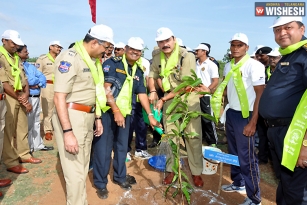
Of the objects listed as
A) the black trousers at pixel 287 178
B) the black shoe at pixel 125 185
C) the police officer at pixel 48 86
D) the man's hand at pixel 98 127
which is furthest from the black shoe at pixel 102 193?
the police officer at pixel 48 86

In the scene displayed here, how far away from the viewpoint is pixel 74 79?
263 centimetres

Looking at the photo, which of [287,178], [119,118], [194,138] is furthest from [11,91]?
[287,178]

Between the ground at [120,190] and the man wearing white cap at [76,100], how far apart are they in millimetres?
885

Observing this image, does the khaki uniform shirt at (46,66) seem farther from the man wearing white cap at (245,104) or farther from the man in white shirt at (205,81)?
the man wearing white cap at (245,104)

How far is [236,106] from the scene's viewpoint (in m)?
3.24

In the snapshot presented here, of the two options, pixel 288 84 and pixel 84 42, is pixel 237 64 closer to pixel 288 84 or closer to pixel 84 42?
pixel 288 84

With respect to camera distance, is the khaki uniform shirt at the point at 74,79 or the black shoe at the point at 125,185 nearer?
the khaki uniform shirt at the point at 74,79

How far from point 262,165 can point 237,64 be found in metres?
2.64

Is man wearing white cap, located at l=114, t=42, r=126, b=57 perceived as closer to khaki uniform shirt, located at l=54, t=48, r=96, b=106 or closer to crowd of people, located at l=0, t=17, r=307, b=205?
crowd of people, located at l=0, t=17, r=307, b=205

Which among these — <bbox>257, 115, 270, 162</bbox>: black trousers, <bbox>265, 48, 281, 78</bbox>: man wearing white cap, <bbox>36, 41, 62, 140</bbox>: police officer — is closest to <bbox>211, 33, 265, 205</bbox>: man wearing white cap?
<bbox>257, 115, 270, 162</bbox>: black trousers

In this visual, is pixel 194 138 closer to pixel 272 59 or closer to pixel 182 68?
pixel 182 68

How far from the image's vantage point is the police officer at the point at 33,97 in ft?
16.8

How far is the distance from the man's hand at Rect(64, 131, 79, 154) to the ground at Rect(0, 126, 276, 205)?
3.96 ft

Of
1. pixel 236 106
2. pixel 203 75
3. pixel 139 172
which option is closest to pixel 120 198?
pixel 139 172
